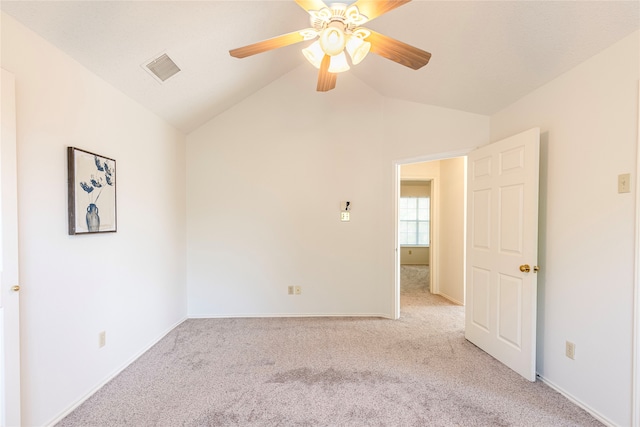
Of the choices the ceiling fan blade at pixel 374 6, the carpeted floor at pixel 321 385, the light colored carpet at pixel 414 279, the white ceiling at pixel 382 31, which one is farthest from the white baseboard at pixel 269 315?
the ceiling fan blade at pixel 374 6

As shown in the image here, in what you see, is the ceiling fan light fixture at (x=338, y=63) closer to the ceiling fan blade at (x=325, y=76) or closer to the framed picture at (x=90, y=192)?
the ceiling fan blade at (x=325, y=76)

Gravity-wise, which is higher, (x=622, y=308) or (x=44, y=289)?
(x=44, y=289)

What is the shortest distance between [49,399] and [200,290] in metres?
1.99

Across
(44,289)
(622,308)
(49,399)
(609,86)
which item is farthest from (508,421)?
(44,289)

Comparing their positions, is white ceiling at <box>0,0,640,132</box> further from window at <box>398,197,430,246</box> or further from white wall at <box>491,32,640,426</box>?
window at <box>398,197,430,246</box>

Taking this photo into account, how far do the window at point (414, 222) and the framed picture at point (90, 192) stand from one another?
7374 mm

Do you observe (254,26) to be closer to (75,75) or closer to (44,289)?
(75,75)

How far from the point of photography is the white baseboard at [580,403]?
1789 millimetres

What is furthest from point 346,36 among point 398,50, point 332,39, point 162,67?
point 162,67

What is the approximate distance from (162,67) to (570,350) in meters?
3.87

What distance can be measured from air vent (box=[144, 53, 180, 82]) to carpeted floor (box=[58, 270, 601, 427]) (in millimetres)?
2534

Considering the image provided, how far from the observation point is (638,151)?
1642 mm

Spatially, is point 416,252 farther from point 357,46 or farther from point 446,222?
point 357,46

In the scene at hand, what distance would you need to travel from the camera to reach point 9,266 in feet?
4.99
